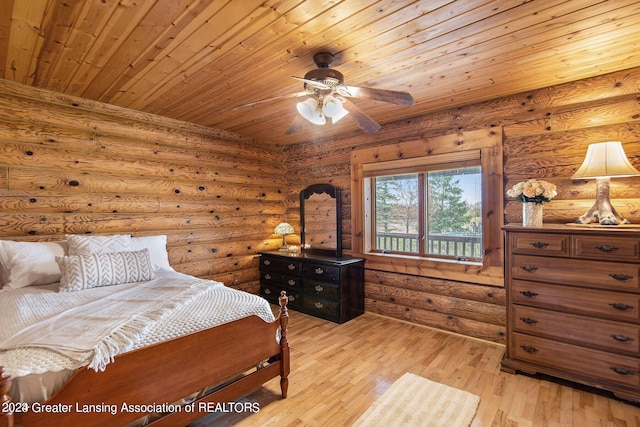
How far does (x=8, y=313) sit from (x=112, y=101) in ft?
7.29

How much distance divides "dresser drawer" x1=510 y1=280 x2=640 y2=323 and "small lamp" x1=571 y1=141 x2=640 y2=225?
539mm

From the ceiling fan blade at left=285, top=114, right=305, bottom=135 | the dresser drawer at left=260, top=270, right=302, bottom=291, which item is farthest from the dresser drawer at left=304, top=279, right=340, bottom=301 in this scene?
the ceiling fan blade at left=285, top=114, right=305, bottom=135

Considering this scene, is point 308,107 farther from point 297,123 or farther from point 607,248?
point 607,248

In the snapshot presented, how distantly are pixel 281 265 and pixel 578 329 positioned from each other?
3139 millimetres

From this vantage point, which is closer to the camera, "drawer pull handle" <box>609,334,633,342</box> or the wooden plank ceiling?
the wooden plank ceiling

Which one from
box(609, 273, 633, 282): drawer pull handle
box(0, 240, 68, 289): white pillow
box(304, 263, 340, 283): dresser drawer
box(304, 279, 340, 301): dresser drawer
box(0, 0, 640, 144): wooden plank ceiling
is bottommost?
box(304, 279, 340, 301): dresser drawer

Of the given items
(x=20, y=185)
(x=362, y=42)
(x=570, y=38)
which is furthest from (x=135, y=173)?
(x=570, y=38)

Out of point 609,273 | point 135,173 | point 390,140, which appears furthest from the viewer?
point 390,140

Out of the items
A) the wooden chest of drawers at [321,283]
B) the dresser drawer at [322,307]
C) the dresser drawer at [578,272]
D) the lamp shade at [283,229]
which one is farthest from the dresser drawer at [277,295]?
the dresser drawer at [578,272]

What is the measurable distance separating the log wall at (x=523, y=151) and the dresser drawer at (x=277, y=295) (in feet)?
3.01

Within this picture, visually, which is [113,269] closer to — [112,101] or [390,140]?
[112,101]

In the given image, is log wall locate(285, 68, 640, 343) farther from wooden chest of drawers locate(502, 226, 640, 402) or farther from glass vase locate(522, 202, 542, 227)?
wooden chest of drawers locate(502, 226, 640, 402)

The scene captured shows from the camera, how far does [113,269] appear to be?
2.42 m

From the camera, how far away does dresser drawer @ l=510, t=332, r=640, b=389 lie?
2.06 metres
